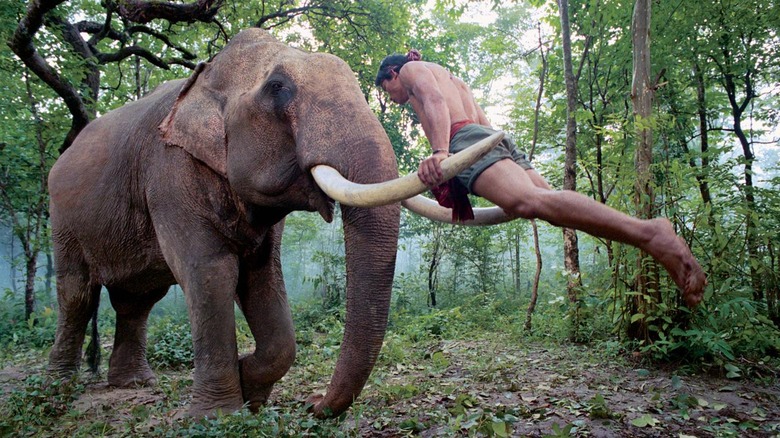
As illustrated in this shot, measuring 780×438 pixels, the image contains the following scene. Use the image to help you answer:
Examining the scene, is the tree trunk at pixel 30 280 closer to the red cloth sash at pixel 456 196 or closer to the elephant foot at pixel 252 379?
the elephant foot at pixel 252 379

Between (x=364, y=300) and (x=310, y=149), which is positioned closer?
(x=364, y=300)

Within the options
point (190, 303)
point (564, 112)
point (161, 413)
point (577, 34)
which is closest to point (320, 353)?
point (161, 413)

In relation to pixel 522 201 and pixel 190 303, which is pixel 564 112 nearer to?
pixel 522 201

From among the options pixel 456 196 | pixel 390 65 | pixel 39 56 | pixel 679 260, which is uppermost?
pixel 39 56

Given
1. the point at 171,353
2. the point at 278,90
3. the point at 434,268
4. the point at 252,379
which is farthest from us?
the point at 434,268

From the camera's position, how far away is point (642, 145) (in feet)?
18.6

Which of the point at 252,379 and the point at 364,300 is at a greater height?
the point at 364,300

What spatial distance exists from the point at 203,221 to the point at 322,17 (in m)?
8.29

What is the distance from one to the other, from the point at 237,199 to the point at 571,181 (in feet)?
16.7

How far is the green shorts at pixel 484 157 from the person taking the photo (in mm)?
3131

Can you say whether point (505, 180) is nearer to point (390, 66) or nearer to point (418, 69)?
point (418, 69)

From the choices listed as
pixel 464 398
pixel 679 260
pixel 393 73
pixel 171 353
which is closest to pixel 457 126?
pixel 393 73

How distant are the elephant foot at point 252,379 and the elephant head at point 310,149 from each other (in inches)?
29.6

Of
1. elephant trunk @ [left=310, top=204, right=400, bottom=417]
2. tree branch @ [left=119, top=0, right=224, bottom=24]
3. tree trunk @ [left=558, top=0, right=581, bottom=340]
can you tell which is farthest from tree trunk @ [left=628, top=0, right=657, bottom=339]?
tree branch @ [left=119, top=0, right=224, bottom=24]
